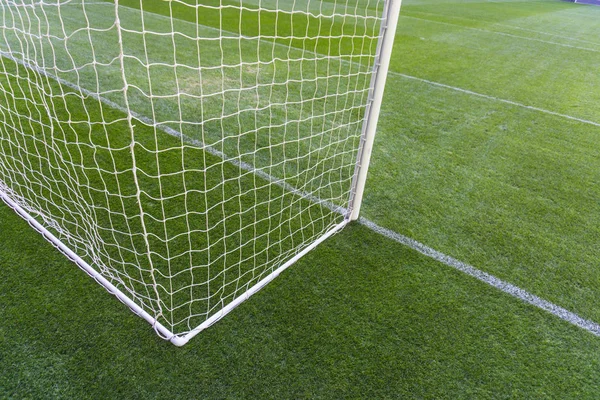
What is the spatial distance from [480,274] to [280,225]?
1.16m

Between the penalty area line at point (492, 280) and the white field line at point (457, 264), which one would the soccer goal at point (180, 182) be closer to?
the white field line at point (457, 264)

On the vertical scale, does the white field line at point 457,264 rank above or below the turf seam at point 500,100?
below

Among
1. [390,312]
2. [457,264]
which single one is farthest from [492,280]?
[390,312]

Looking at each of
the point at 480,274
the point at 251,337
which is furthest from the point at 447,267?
the point at 251,337

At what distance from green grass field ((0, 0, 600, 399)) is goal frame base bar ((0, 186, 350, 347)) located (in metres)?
0.03

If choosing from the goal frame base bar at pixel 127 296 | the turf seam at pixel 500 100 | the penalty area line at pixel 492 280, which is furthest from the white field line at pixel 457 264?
the turf seam at pixel 500 100

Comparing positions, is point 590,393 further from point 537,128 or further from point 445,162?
point 537,128

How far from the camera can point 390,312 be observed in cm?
207

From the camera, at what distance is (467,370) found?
183 centimetres

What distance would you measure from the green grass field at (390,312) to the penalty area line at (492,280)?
0.04m

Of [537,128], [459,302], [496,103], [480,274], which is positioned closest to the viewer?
[459,302]

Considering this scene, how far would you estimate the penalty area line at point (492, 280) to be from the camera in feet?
6.89

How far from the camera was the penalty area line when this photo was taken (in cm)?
210

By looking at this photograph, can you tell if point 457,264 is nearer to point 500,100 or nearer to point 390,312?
point 390,312
